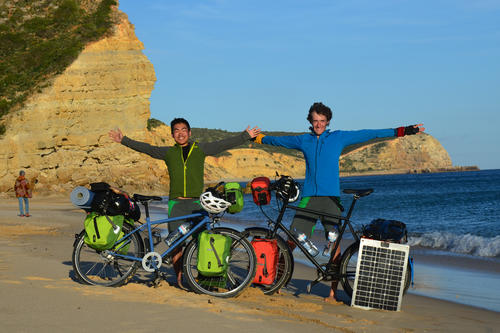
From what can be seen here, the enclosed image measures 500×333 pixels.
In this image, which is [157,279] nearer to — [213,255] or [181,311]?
[213,255]

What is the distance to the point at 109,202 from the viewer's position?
5.36 m

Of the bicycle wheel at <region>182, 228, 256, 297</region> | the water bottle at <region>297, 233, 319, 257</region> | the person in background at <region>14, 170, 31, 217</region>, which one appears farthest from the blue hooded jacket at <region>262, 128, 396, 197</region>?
the person in background at <region>14, 170, 31, 217</region>

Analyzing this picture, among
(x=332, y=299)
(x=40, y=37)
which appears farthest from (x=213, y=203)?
(x=40, y=37)

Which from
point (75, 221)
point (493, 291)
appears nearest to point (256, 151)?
point (75, 221)

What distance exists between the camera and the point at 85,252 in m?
5.56

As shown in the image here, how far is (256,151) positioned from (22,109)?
90655 mm

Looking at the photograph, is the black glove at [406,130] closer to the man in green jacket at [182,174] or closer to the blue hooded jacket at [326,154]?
the blue hooded jacket at [326,154]

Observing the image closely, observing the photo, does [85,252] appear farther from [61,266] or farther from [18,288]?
[61,266]

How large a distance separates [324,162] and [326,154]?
91 millimetres

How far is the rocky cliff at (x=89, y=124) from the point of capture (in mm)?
28844

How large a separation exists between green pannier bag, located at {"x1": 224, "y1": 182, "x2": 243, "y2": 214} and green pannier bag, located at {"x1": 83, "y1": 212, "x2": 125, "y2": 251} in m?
1.21

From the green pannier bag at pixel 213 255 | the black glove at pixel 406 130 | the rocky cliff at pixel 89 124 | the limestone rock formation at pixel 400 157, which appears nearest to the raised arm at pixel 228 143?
the green pannier bag at pixel 213 255

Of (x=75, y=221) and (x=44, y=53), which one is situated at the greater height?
(x=44, y=53)

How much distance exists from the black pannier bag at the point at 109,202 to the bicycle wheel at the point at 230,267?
79 cm
